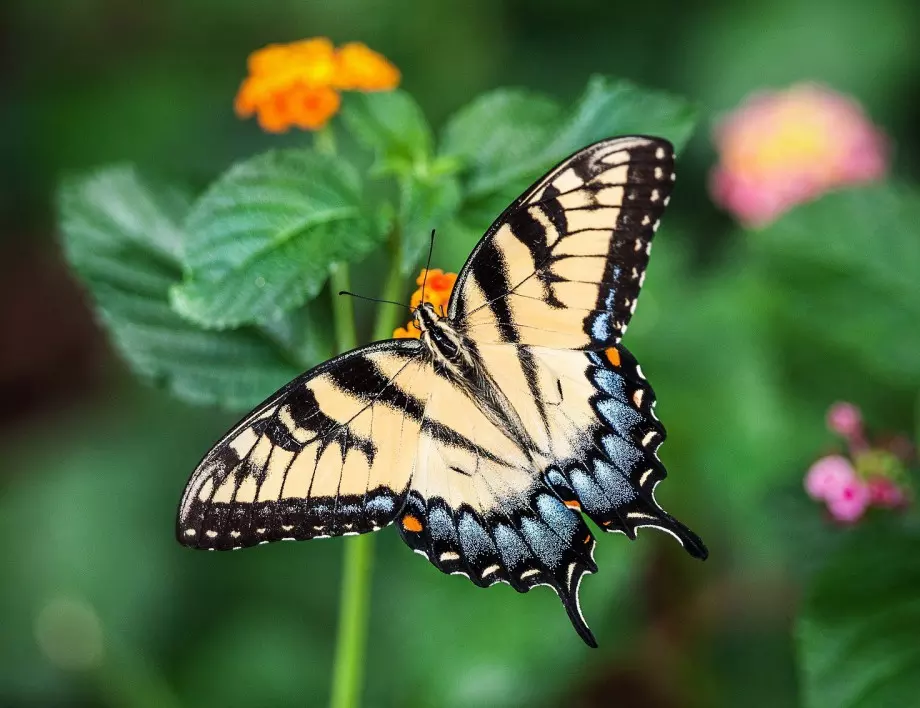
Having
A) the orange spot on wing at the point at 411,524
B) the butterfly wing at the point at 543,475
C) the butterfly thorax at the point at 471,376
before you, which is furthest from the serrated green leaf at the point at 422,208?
the orange spot on wing at the point at 411,524

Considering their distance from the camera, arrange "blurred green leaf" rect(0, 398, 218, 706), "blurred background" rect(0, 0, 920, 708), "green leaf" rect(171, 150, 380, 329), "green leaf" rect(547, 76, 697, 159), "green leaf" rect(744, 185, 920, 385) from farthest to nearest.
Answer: "blurred green leaf" rect(0, 398, 218, 706) < "blurred background" rect(0, 0, 920, 708) < "green leaf" rect(744, 185, 920, 385) < "green leaf" rect(547, 76, 697, 159) < "green leaf" rect(171, 150, 380, 329)

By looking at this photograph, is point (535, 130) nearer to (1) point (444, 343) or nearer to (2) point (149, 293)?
(1) point (444, 343)

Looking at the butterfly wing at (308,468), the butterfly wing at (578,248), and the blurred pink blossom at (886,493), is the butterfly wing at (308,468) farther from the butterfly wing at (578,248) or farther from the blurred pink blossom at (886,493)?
the blurred pink blossom at (886,493)

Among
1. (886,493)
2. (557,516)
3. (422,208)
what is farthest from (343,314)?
(886,493)

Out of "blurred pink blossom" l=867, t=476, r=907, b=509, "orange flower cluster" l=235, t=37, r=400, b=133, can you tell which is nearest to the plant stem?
"orange flower cluster" l=235, t=37, r=400, b=133

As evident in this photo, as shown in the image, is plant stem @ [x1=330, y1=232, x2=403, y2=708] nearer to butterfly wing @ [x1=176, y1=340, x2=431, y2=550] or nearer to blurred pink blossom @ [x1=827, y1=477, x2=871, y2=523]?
butterfly wing @ [x1=176, y1=340, x2=431, y2=550]

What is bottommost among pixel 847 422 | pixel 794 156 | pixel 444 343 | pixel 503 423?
pixel 847 422
